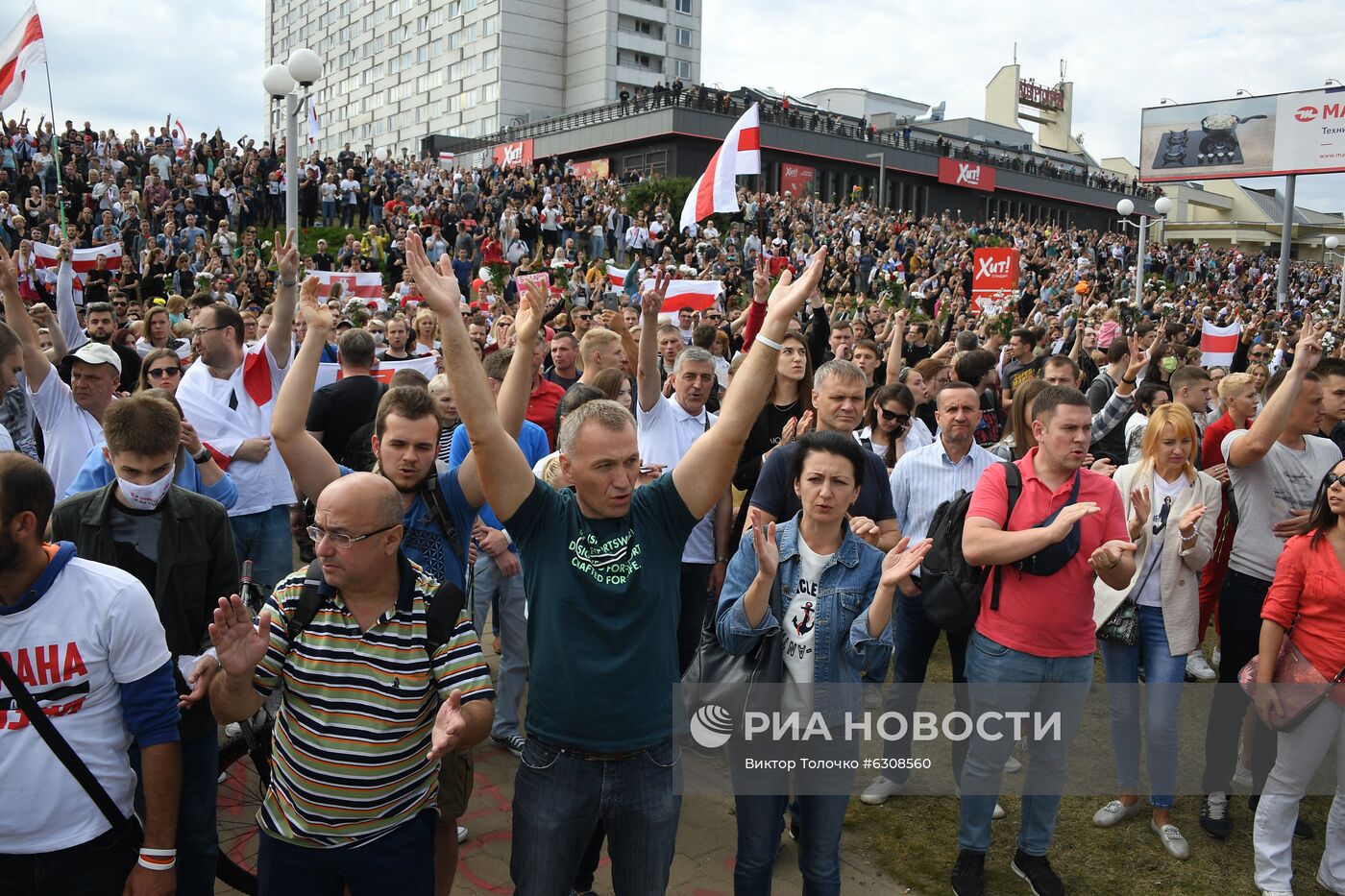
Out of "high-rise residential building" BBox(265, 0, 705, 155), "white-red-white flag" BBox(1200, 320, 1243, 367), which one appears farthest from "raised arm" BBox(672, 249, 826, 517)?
"high-rise residential building" BBox(265, 0, 705, 155)

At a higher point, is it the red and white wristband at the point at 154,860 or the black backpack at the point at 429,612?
the black backpack at the point at 429,612

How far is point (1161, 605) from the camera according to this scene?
449 centimetres

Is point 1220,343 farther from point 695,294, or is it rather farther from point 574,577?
point 574,577

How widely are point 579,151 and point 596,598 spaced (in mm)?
46114

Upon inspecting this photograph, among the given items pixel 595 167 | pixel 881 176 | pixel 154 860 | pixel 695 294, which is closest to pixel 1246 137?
pixel 881 176

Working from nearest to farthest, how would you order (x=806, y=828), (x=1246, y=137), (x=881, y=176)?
(x=806, y=828) < (x=881, y=176) < (x=1246, y=137)

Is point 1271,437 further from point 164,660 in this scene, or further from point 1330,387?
point 164,660

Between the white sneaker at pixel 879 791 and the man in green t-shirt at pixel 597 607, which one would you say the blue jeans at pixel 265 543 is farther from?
the white sneaker at pixel 879 791

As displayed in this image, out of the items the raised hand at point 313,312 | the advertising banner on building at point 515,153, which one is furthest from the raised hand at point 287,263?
the advertising banner on building at point 515,153

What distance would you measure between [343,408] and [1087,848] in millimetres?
4740

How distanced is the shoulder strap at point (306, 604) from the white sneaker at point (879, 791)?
3.17 meters

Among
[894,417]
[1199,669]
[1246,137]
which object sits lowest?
[1199,669]

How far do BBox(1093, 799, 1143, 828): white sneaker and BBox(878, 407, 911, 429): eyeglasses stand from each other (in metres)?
2.22

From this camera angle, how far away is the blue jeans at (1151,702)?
446 centimetres
